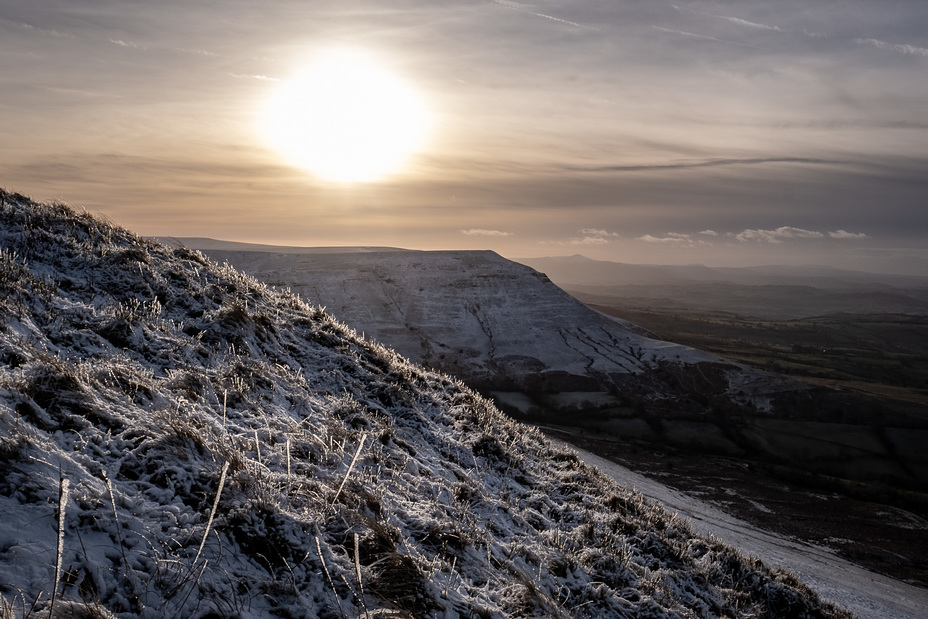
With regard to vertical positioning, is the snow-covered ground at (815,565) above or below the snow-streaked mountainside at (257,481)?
below

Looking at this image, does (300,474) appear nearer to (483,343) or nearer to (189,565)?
(189,565)

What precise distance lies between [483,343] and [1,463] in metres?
69.9

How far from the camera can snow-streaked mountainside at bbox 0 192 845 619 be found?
3.75 metres

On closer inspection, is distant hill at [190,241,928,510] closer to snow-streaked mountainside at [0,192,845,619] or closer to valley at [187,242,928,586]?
valley at [187,242,928,586]

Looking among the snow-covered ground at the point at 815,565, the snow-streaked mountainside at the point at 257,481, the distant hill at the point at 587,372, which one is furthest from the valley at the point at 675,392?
the snow-streaked mountainside at the point at 257,481

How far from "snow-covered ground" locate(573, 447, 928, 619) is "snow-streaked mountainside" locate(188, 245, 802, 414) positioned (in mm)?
26907

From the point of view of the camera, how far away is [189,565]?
12.5 feet

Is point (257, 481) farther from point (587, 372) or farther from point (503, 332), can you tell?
point (503, 332)

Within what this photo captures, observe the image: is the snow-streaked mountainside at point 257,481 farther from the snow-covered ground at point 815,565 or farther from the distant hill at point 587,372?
the distant hill at point 587,372

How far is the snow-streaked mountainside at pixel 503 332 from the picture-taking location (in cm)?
6278

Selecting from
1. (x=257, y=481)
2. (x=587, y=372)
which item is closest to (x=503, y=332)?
(x=587, y=372)

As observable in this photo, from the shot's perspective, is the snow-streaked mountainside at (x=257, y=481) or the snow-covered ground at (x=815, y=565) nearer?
the snow-streaked mountainside at (x=257, y=481)

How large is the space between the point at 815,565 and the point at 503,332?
174ft

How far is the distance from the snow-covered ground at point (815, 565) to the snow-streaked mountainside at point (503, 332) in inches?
1059
